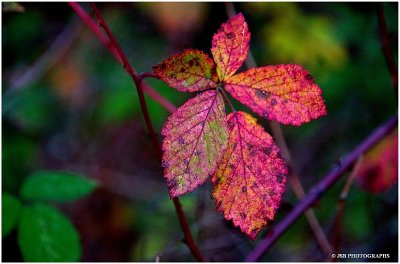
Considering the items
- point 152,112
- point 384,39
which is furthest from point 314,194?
point 152,112

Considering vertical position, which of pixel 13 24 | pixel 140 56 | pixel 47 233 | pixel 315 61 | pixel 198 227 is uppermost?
pixel 13 24

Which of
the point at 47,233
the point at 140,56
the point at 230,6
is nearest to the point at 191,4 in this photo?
the point at 140,56

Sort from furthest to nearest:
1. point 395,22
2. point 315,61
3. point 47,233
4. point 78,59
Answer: point 78,59 < point 315,61 < point 395,22 < point 47,233

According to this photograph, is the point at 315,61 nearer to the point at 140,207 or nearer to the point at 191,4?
the point at 191,4

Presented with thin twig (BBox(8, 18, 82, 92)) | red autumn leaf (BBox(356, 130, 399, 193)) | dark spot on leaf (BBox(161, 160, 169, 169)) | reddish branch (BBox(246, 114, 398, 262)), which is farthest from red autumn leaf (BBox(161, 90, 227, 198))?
thin twig (BBox(8, 18, 82, 92))

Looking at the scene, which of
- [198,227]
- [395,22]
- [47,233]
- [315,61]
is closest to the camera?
[47,233]

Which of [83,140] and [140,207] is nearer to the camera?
[140,207]

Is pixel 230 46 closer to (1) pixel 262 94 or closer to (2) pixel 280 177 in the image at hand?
(1) pixel 262 94
